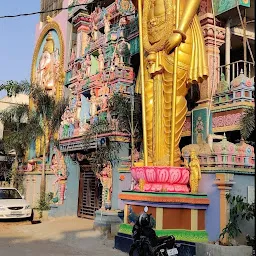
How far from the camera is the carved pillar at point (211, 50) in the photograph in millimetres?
10812

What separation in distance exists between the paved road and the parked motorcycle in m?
2.71

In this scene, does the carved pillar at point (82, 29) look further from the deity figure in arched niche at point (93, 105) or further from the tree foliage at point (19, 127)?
the tree foliage at point (19, 127)

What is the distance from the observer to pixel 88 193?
15055 millimetres

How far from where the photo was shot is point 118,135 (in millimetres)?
12586

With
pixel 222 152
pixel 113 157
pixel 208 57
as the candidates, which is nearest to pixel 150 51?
pixel 208 57

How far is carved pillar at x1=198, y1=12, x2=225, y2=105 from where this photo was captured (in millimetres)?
10812

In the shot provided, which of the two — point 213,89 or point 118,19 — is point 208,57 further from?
point 118,19

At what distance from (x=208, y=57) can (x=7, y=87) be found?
10.1m

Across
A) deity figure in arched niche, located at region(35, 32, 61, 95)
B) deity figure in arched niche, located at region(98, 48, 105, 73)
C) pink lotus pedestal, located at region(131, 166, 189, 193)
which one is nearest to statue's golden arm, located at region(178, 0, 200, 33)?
pink lotus pedestal, located at region(131, 166, 189, 193)

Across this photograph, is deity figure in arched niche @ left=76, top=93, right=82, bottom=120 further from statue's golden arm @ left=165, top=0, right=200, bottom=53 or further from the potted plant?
statue's golden arm @ left=165, top=0, right=200, bottom=53

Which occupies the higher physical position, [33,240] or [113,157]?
[113,157]

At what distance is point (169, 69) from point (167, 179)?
2.59 metres

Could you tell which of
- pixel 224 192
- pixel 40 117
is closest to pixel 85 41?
pixel 40 117

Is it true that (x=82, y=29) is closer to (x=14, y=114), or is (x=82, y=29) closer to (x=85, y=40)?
(x=85, y=40)
